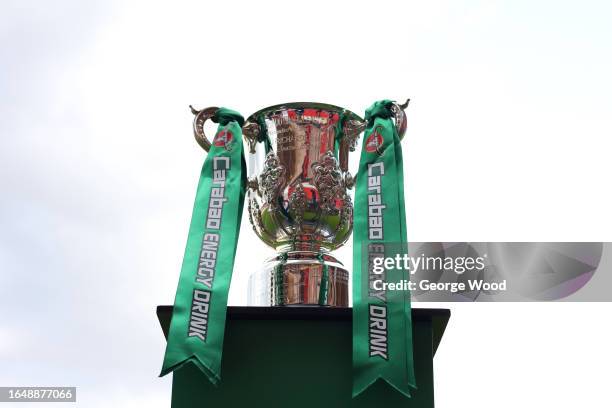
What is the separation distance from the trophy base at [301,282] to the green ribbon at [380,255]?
182 mm

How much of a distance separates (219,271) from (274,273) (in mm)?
226

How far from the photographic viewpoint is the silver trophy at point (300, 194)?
7.37 ft

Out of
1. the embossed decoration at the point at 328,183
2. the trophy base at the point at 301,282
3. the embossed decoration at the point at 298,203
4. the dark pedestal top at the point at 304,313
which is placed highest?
the embossed decoration at the point at 328,183

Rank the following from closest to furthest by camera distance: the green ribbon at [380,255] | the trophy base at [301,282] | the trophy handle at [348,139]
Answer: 1. the green ribbon at [380,255]
2. the trophy base at [301,282]
3. the trophy handle at [348,139]

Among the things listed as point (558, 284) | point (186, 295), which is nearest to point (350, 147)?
point (186, 295)

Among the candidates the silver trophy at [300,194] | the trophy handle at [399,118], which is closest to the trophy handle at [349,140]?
the silver trophy at [300,194]

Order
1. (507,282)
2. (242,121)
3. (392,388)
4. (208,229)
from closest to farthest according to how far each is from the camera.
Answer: (392,388) → (208,229) → (242,121) → (507,282)

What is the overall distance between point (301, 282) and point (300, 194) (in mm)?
276

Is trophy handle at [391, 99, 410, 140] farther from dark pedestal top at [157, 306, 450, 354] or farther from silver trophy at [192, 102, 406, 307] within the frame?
dark pedestal top at [157, 306, 450, 354]

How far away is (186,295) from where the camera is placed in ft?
6.69

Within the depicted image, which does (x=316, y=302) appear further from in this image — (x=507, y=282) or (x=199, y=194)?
(x=507, y=282)

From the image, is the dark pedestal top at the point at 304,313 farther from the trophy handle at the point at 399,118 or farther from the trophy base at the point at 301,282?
the trophy handle at the point at 399,118

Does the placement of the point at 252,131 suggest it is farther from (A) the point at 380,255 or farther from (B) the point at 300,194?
(A) the point at 380,255

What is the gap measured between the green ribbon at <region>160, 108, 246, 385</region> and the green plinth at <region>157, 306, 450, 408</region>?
0.08 m
